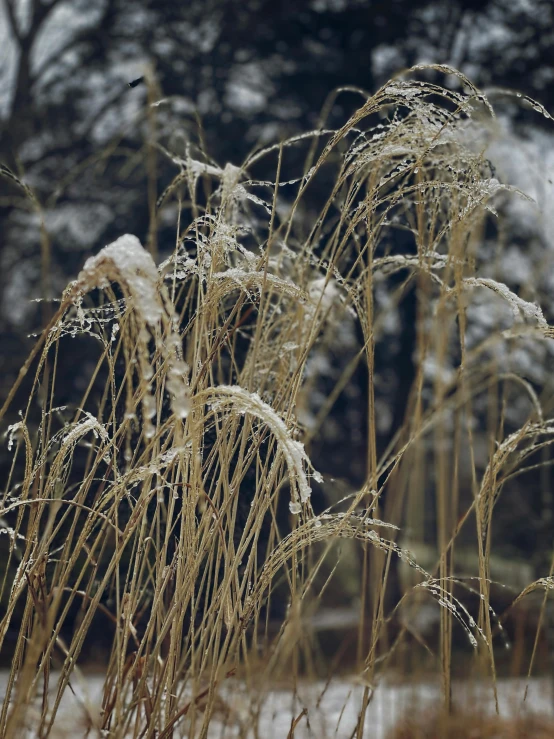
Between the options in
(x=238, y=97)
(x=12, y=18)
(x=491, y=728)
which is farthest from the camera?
(x=12, y=18)

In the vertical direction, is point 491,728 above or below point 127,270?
below

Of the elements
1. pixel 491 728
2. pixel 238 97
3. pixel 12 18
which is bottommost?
pixel 491 728

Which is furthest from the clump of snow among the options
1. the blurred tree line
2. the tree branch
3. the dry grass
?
the tree branch

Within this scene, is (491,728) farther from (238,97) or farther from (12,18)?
(12,18)

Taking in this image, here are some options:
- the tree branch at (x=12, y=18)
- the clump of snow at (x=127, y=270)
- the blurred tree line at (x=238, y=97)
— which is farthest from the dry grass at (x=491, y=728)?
the tree branch at (x=12, y=18)

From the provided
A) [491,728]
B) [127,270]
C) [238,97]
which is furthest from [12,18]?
[127,270]

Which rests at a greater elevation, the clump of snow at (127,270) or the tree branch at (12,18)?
the tree branch at (12,18)

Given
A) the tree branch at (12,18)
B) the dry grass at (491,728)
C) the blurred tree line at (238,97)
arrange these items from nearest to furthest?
the dry grass at (491,728)
the blurred tree line at (238,97)
the tree branch at (12,18)

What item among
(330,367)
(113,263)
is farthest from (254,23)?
(113,263)

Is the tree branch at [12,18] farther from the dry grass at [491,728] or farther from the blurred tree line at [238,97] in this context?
the dry grass at [491,728]

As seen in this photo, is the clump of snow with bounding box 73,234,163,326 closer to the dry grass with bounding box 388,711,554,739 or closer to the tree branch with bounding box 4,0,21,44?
the dry grass with bounding box 388,711,554,739

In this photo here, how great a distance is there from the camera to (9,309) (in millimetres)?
4770

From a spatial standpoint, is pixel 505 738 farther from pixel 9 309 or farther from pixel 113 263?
pixel 9 309

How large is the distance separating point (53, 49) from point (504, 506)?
4.27 meters
